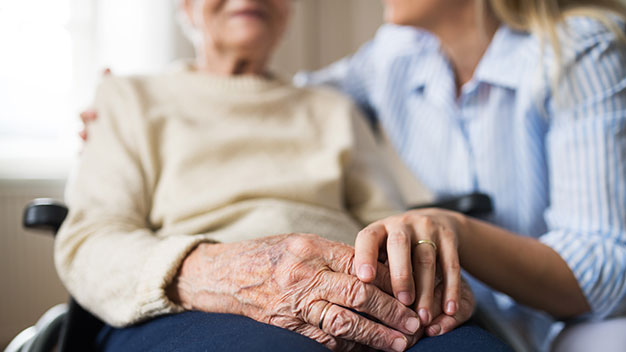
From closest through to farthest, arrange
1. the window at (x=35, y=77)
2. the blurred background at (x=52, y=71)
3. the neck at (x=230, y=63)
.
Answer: the neck at (x=230, y=63) → the blurred background at (x=52, y=71) → the window at (x=35, y=77)

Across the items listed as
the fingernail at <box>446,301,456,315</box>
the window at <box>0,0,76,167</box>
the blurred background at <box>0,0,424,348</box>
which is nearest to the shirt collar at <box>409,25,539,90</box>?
the fingernail at <box>446,301,456,315</box>

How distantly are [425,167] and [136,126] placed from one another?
0.67 metres

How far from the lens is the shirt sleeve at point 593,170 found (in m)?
0.82

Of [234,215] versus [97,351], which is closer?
[97,351]

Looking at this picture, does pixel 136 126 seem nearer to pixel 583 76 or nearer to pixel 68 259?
pixel 68 259

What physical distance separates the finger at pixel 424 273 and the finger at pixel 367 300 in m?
0.02

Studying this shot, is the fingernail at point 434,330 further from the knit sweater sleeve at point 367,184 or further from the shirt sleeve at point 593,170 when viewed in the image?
the knit sweater sleeve at point 367,184

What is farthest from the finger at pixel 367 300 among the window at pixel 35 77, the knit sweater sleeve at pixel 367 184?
the window at pixel 35 77

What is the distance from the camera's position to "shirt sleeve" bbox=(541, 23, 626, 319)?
82cm

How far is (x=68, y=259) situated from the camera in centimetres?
82

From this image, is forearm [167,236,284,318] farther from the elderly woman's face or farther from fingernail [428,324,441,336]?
the elderly woman's face

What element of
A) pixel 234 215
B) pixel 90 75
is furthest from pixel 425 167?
pixel 90 75

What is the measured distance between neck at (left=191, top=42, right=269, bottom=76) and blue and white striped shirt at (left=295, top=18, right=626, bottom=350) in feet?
1.02

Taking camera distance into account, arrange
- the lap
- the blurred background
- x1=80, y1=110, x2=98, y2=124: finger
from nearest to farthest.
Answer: the lap < x1=80, y1=110, x2=98, y2=124: finger < the blurred background
